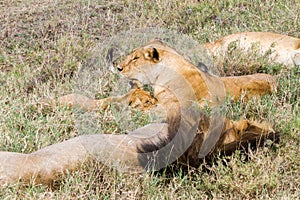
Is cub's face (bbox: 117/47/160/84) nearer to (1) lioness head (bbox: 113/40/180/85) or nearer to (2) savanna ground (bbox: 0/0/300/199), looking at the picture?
(1) lioness head (bbox: 113/40/180/85)

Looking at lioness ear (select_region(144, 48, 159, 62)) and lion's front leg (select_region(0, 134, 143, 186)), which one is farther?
lioness ear (select_region(144, 48, 159, 62))

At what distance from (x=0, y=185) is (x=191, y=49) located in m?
2.51

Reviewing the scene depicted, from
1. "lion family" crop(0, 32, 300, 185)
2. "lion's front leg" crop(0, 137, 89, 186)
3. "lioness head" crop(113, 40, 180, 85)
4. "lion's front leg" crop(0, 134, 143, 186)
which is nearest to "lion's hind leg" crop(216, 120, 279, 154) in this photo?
"lion family" crop(0, 32, 300, 185)

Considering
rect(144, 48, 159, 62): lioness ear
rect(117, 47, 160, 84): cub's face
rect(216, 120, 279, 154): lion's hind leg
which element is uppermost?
rect(144, 48, 159, 62): lioness ear

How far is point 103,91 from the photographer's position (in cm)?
489

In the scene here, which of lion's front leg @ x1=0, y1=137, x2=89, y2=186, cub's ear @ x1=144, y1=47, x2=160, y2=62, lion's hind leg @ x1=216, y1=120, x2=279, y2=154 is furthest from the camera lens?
cub's ear @ x1=144, y1=47, x2=160, y2=62

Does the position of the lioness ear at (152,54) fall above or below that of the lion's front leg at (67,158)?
above

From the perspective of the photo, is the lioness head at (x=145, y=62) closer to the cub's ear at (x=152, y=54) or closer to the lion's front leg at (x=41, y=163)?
the cub's ear at (x=152, y=54)

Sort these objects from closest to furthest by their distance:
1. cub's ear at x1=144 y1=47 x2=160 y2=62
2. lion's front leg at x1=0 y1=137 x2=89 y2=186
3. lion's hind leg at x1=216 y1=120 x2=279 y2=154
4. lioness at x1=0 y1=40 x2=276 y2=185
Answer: lion's front leg at x1=0 y1=137 x2=89 y2=186 < lioness at x1=0 y1=40 x2=276 y2=185 < lion's hind leg at x1=216 y1=120 x2=279 y2=154 < cub's ear at x1=144 y1=47 x2=160 y2=62

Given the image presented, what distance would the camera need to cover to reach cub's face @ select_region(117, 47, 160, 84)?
4215 mm

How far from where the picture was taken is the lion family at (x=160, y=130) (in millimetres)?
3461

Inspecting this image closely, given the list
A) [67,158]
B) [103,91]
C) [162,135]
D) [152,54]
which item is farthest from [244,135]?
[103,91]

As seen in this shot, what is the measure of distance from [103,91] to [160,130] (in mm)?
1155

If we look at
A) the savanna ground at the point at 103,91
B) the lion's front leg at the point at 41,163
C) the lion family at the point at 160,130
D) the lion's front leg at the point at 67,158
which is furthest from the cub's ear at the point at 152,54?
the lion's front leg at the point at 41,163
